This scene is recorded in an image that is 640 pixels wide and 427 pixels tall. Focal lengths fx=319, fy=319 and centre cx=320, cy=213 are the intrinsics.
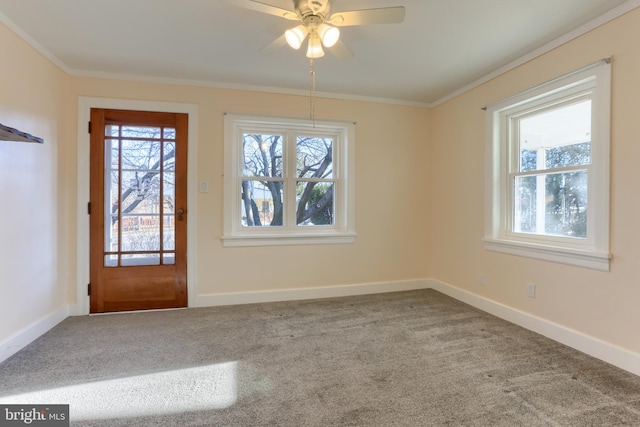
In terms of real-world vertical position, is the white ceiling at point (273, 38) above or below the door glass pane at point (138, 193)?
above

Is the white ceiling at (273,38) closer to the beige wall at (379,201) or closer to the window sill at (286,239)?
the beige wall at (379,201)

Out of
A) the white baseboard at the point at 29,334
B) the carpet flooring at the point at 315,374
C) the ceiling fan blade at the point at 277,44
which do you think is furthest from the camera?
the white baseboard at the point at 29,334

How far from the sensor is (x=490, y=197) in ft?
10.5

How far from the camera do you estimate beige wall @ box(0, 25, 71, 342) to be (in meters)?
2.27

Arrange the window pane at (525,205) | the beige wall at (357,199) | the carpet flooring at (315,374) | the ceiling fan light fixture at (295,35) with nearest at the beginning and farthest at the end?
1. the carpet flooring at (315,374)
2. the ceiling fan light fixture at (295,35)
3. the window pane at (525,205)
4. the beige wall at (357,199)

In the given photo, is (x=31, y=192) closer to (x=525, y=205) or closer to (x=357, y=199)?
(x=357, y=199)

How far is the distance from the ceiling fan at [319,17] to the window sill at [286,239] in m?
2.09

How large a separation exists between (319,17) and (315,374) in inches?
86.8

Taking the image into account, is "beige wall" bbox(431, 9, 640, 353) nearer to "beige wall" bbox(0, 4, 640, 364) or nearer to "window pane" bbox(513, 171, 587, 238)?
"beige wall" bbox(0, 4, 640, 364)

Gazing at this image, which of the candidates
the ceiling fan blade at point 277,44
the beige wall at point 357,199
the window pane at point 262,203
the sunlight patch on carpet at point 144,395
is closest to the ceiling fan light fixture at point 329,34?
the ceiling fan blade at point 277,44

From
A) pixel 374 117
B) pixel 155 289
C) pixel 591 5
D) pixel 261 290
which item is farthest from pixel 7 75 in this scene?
pixel 591 5

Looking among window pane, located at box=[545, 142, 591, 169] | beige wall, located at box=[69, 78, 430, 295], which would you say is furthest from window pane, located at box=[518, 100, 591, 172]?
beige wall, located at box=[69, 78, 430, 295]

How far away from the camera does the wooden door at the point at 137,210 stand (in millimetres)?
3148

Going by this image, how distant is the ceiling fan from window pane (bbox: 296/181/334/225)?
1.93m
